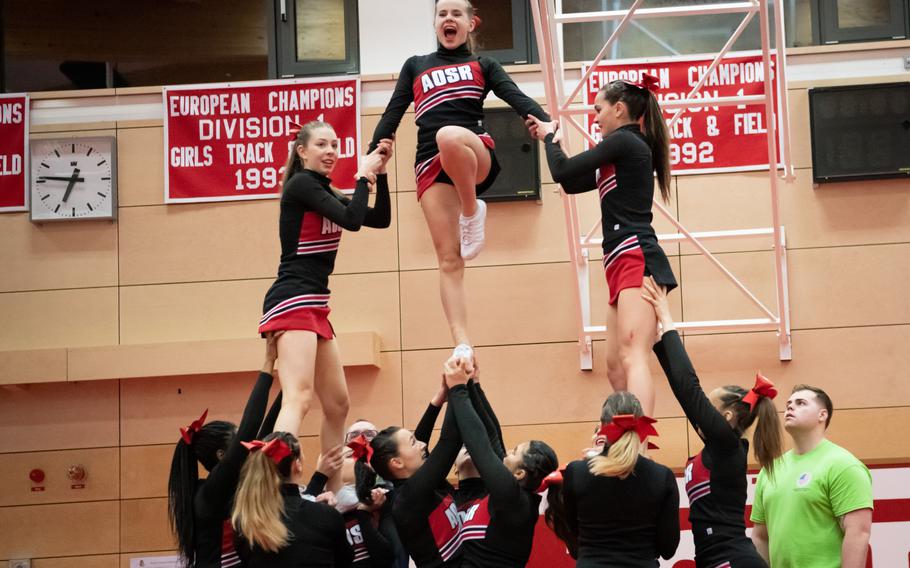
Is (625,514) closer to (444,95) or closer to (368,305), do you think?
(444,95)

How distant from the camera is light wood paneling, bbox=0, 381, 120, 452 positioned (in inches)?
291

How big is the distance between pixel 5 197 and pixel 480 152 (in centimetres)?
449

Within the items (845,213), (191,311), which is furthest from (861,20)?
(191,311)

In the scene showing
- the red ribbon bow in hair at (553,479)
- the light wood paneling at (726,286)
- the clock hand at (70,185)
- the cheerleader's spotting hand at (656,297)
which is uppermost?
the clock hand at (70,185)

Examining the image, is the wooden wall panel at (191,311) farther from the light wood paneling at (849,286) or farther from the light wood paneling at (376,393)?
the light wood paneling at (849,286)

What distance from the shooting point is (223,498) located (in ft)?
12.6

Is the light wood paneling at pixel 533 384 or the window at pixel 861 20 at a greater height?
the window at pixel 861 20

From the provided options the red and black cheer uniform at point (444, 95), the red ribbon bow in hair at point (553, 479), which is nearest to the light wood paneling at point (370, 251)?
the red and black cheer uniform at point (444, 95)

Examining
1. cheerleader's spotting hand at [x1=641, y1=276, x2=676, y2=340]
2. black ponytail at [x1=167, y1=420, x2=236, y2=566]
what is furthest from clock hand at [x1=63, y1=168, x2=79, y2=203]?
cheerleader's spotting hand at [x1=641, y1=276, x2=676, y2=340]

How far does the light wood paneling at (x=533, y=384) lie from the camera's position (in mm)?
7066

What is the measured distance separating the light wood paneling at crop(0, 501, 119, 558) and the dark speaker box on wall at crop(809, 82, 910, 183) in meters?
5.21

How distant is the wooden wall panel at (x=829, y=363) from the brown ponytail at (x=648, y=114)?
3.08 meters

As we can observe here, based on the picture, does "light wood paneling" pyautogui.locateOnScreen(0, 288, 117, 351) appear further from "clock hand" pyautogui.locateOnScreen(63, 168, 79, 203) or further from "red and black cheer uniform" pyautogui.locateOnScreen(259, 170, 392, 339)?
"red and black cheer uniform" pyautogui.locateOnScreen(259, 170, 392, 339)

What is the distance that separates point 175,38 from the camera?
8.59 metres
